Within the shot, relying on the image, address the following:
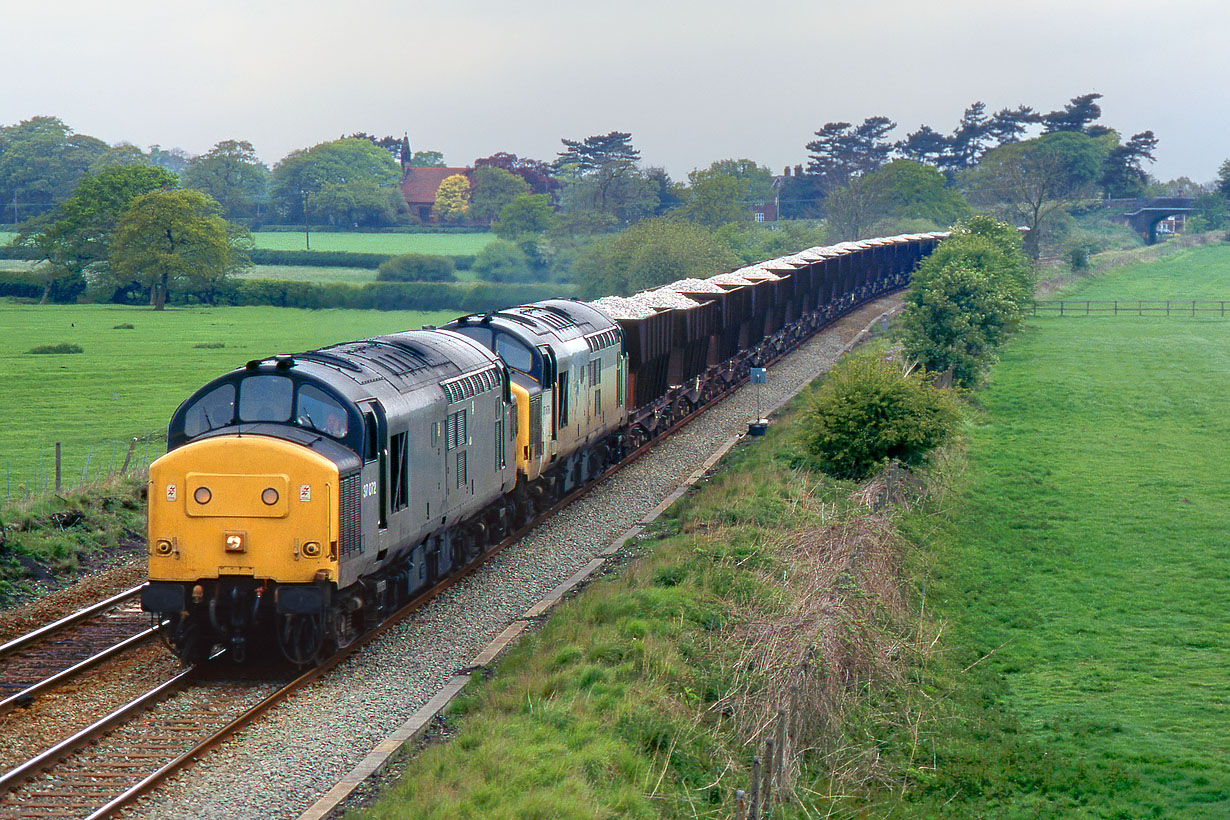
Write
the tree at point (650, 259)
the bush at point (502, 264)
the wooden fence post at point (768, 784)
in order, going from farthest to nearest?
the bush at point (502, 264), the tree at point (650, 259), the wooden fence post at point (768, 784)

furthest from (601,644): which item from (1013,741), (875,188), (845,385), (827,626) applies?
(875,188)

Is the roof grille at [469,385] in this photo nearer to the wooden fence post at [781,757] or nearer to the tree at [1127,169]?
the wooden fence post at [781,757]

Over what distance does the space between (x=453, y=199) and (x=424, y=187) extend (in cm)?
846

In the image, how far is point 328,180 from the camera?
140625 millimetres

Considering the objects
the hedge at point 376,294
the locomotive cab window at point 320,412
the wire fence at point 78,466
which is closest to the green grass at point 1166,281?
the hedge at point 376,294

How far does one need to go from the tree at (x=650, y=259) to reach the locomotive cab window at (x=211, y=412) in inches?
2475

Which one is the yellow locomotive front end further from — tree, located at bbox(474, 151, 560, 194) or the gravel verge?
tree, located at bbox(474, 151, 560, 194)

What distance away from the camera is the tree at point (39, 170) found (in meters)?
126

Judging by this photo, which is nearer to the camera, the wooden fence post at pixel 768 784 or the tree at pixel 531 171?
the wooden fence post at pixel 768 784

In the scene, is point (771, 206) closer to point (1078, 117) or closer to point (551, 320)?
point (1078, 117)

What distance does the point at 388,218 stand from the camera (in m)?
144

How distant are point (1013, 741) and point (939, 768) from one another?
5.69 feet

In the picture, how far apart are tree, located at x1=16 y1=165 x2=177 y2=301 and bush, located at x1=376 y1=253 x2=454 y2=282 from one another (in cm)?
1882

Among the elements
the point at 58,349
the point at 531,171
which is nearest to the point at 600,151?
the point at 531,171
